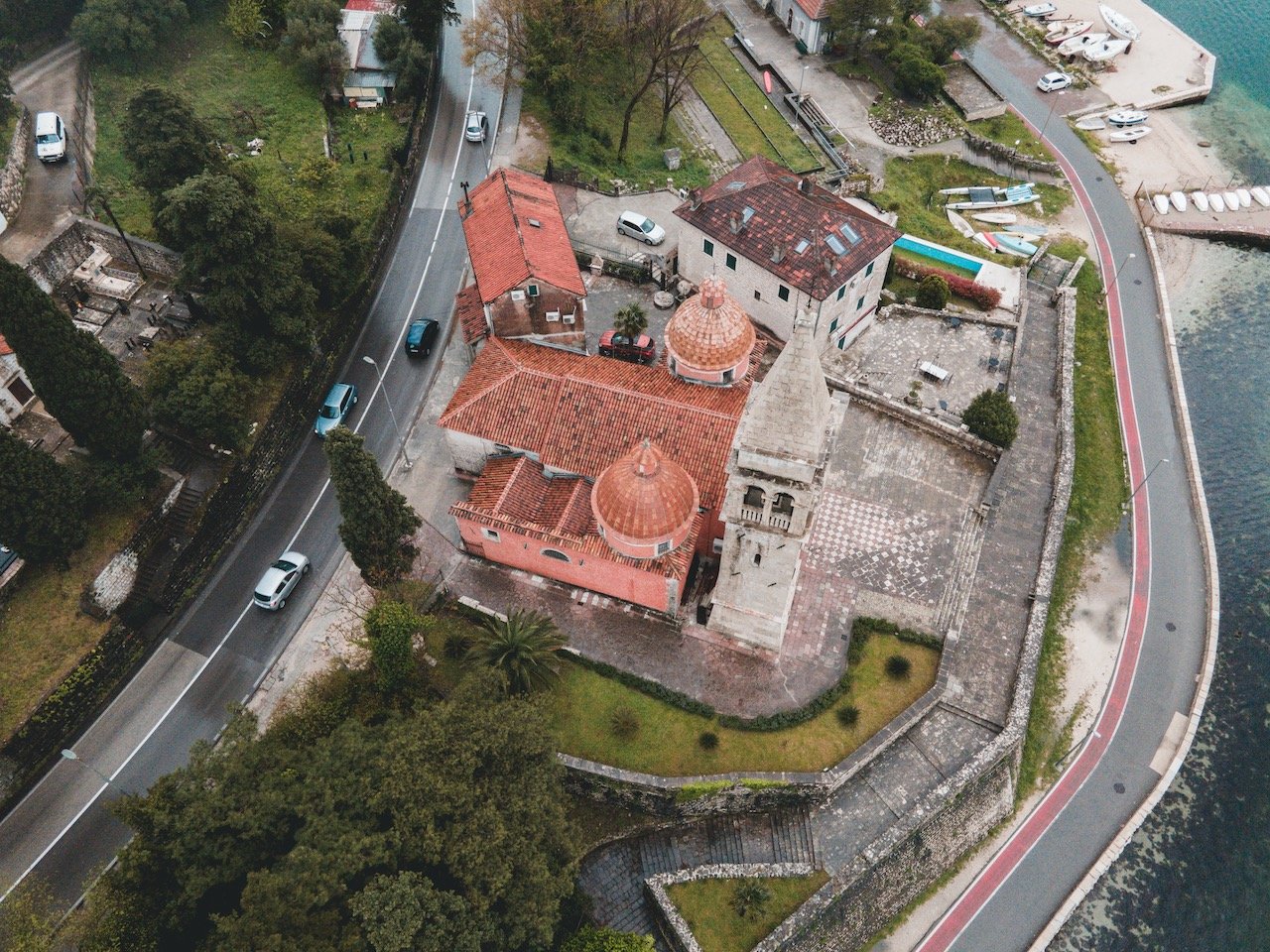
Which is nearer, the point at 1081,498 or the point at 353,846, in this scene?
the point at 353,846

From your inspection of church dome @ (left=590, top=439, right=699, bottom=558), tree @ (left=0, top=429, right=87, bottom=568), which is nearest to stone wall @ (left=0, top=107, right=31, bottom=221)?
tree @ (left=0, top=429, right=87, bottom=568)

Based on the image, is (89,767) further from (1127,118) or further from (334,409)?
(1127,118)

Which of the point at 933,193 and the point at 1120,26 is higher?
the point at 1120,26

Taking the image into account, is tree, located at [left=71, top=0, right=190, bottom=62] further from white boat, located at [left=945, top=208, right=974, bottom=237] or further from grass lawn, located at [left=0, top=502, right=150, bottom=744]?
white boat, located at [left=945, top=208, right=974, bottom=237]

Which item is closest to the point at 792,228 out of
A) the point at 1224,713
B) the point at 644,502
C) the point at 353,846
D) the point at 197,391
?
the point at 644,502

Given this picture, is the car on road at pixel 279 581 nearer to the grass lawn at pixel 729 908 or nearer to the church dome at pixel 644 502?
the church dome at pixel 644 502

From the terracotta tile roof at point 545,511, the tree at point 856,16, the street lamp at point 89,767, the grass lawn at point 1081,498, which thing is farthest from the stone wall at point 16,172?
the tree at point 856,16

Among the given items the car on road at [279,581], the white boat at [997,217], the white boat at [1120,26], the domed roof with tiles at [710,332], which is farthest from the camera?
the white boat at [1120,26]
